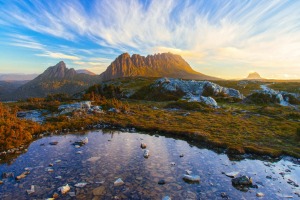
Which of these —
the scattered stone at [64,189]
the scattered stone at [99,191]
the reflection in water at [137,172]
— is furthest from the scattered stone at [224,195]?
the scattered stone at [64,189]

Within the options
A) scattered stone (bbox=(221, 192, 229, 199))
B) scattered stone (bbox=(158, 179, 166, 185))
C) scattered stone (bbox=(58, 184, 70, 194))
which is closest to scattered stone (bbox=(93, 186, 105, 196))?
scattered stone (bbox=(58, 184, 70, 194))

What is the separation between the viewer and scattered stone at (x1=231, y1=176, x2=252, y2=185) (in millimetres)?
13203

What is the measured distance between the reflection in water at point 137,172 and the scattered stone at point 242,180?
41 cm

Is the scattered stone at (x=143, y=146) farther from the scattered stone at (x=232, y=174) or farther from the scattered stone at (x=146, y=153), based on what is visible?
the scattered stone at (x=232, y=174)

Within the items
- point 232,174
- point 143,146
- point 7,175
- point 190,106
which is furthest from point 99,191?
point 190,106

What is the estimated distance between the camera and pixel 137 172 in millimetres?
14062

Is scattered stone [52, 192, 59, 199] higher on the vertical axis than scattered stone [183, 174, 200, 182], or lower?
higher

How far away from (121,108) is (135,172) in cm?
2393

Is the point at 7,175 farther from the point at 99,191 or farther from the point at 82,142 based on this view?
the point at 82,142

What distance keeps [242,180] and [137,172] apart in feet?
22.4

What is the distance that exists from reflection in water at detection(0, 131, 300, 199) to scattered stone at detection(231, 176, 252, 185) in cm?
41

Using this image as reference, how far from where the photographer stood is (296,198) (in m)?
11.9

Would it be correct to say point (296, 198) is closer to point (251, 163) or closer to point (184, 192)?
point (251, 163)

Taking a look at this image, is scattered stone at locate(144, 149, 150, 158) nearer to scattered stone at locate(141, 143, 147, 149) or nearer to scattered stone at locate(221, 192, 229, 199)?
scattered stone at locate(141, 143, 147, 149)
